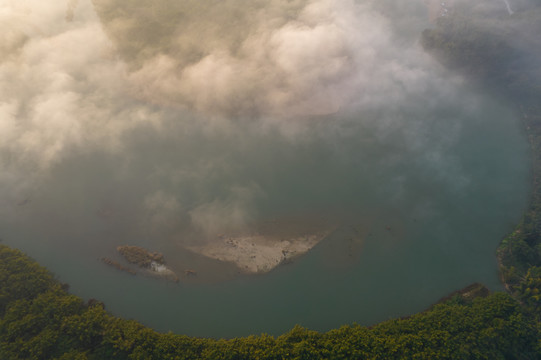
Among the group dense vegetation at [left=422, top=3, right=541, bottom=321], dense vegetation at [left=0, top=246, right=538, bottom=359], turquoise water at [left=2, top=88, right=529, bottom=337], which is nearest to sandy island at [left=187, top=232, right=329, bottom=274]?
turquoise water at [left=2, top=88, right=529, bottom=337]

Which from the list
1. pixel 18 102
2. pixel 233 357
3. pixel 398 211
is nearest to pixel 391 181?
pixel 398 211

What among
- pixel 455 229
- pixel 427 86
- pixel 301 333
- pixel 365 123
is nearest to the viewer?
pixel 301 333

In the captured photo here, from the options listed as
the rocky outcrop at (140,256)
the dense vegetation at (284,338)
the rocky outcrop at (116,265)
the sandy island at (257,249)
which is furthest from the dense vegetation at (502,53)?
the rocky outcrop at (116,265)

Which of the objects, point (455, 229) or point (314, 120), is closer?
point (455, 229)

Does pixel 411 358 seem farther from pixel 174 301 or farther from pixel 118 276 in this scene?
pixel 118 276

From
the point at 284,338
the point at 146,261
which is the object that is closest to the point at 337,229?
the point at 284,338

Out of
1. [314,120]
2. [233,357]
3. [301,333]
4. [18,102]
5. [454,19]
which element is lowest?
[233,357]

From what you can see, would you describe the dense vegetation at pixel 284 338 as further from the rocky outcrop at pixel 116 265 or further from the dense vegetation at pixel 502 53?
the dense vegetation at pixel 502 53
